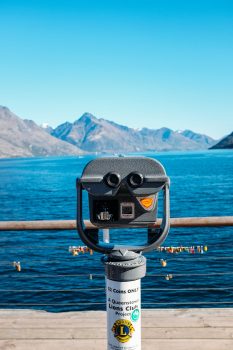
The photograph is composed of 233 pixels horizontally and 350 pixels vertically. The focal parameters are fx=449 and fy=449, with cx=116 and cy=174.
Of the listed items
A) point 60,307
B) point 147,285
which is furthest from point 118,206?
point 147,285

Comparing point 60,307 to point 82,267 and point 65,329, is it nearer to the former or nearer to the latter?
point 82,267

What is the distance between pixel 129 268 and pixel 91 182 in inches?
20.4

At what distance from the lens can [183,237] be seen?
25.1 meters

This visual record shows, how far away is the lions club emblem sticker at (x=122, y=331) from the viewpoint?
8.08 feet

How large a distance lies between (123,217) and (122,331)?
67cm

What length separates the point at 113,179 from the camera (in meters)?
2.22

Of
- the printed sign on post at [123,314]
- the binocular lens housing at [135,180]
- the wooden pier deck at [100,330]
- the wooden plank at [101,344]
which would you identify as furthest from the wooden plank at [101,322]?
the binocular lens housing at [135,180]

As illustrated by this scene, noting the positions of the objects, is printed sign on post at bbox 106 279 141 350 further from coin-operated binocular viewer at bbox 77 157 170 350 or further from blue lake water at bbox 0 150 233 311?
blue lake water at bbox 0 150 233 311

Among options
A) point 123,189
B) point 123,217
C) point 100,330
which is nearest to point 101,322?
point 100,330

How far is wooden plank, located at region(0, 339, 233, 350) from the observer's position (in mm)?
3172

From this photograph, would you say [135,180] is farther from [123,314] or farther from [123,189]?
[123,314]

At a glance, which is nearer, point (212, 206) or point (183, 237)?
point (183, 237)

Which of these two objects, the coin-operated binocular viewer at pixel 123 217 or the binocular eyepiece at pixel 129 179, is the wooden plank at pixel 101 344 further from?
the binocular eyepiece at pixel 129 179

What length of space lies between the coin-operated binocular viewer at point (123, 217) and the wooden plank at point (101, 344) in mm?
747
